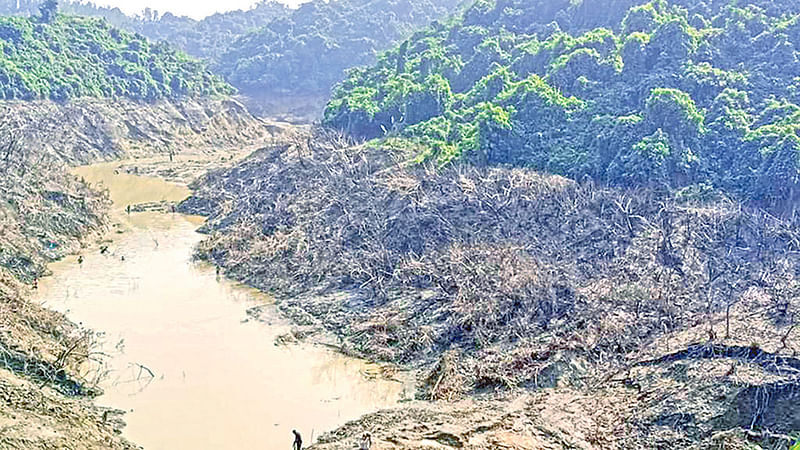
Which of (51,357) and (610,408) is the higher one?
(51,357)

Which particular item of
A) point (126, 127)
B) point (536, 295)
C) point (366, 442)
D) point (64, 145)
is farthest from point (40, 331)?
point (126, 127)

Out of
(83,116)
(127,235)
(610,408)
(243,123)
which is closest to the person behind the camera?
(610,408)

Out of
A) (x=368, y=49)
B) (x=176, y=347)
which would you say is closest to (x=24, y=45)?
(x=368, y=49)

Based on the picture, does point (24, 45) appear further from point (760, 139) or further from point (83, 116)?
point (760, 139)

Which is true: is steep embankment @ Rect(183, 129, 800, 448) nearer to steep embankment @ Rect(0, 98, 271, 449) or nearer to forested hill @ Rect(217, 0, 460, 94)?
steep embankment @ Rect(0, 98, 271, 449)

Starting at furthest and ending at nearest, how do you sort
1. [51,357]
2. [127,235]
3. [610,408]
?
[127,235] < [51,357] < [610,408]

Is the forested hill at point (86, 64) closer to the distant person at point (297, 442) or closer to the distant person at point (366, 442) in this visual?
the distant person at point (297, 442)

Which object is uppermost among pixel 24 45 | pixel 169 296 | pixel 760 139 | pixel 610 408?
pixel 24 45

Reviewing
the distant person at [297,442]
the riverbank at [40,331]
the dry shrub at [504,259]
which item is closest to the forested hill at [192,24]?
the riverbank at [40,331]
